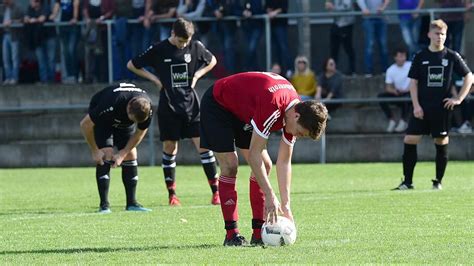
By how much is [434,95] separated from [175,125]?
11.7 ft

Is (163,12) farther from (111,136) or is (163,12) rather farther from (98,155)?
(98,155)

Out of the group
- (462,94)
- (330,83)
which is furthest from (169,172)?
(330,83)

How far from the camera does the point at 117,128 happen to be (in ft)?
46.4

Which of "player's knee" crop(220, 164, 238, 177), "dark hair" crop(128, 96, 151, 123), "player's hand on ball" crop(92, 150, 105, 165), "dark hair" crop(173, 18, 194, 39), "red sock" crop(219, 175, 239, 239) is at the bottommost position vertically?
"player's hand on ball" crop(92, 150, 105, 165)

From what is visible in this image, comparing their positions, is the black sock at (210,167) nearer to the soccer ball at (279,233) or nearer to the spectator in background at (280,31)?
the soccer ball at (279,233)

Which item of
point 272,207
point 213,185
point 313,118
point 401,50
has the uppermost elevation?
point 313,118

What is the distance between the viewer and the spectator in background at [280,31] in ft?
78.5

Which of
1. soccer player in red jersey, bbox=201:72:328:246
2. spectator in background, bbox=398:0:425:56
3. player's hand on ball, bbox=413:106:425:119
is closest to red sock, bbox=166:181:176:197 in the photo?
player's hand on ball, bbox=413:106:425:119

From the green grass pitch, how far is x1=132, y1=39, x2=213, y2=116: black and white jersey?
1268 mm

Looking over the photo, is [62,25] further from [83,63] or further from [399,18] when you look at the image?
[399,18]

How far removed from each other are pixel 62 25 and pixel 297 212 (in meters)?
12.4

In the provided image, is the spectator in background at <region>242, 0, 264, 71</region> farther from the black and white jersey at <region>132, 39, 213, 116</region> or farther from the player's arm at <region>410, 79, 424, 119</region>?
the black and white jersey at <region>132, 39, 213, 116</region>

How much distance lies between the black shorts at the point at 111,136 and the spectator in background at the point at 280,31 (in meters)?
9.85

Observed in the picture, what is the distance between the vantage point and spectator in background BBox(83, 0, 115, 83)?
2489 centimetres
